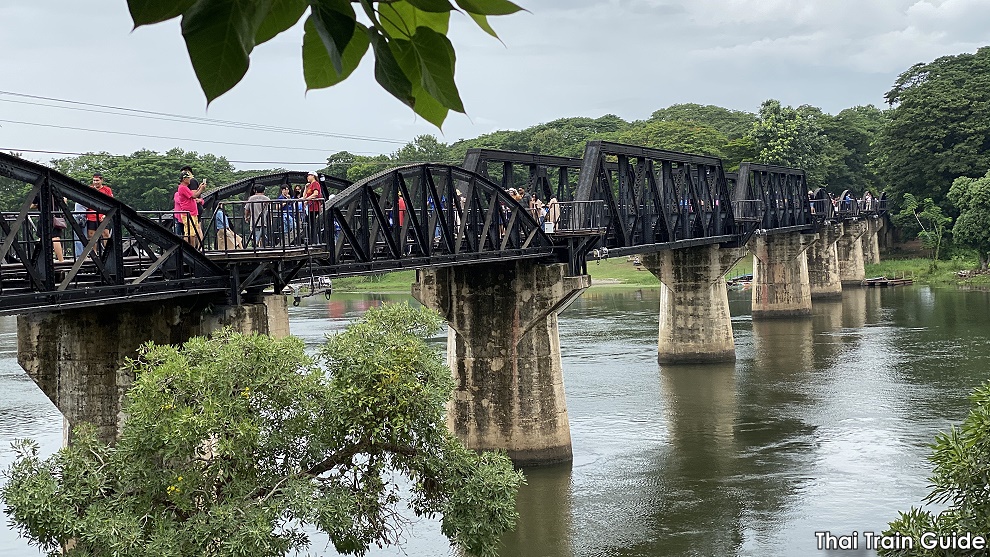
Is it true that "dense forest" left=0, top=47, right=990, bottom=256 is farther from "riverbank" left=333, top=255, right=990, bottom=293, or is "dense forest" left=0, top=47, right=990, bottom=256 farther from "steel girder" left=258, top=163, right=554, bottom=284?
"steel girder" left=258, top=163, right=554, bottom=284

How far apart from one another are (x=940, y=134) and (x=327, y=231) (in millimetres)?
70986

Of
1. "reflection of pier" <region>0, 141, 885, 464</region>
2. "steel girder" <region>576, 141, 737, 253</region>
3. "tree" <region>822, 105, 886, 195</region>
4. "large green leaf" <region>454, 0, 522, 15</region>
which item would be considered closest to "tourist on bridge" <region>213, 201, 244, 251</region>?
"reflection of pier" <region>0, 141, 885, 464</region>

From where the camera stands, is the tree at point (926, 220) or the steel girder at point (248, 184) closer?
the steel girder at point (248, 184)

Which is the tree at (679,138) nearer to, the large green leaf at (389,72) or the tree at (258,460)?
the tree at (258,460)

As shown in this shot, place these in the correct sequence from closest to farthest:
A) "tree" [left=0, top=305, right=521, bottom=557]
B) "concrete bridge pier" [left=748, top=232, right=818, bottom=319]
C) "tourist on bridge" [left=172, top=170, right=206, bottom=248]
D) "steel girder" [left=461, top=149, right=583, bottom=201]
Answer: "tree" [left=0, top=305, right=521, bottom=557], "tourist on bridge" [left=172, top=170, right=206, bottom=248], "steel girder" [left=461, top=149, right=583, bottom=201], "concrete bridge pier" [left=748, top=232, right=818, bottom=319]

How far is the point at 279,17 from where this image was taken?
1.80 m

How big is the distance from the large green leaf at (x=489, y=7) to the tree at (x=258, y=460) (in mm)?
12035

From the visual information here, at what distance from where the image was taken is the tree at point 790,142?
289 ft

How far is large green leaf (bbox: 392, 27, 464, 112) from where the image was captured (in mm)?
1934

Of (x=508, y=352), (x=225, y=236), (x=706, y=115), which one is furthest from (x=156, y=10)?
(x=706, y=115)

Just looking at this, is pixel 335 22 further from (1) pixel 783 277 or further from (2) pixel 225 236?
(1) pixel 783 277

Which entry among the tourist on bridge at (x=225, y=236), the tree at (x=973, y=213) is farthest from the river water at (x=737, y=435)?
the tree at (x=973, y=213)

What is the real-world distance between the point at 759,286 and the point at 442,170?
149ft

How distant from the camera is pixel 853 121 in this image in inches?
3937
